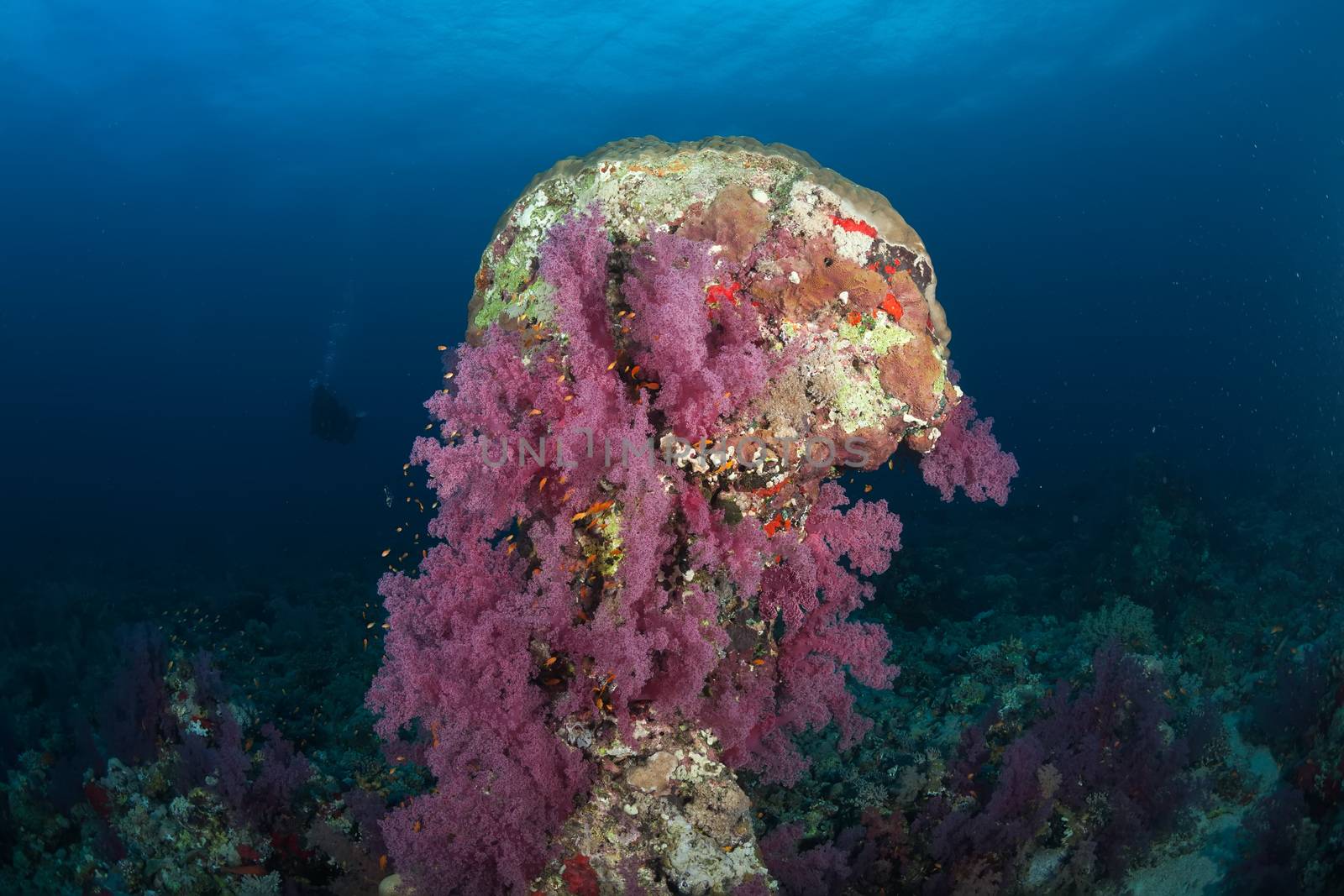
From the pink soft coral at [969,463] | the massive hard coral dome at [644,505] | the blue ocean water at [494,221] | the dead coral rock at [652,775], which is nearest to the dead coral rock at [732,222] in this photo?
the massive hard coral dome at [644,505]

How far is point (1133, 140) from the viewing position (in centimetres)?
5831

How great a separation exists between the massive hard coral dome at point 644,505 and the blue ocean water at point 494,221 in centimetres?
279

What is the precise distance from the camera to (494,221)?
148 feet

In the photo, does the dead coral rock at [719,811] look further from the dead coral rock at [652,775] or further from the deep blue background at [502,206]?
the deep blue background at [502,206]

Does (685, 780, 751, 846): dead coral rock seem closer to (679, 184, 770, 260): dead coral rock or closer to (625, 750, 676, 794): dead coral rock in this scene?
(625, 750, 676, 794): dead coral rock

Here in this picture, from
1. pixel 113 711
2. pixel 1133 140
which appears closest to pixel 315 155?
pixel 113 711

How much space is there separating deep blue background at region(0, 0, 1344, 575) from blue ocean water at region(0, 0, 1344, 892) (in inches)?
10.5

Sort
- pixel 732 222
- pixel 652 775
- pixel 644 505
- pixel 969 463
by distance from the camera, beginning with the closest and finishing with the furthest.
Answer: pixel 644 505 < pixel 652 775 < pixel 732 222 < pixel 969 463

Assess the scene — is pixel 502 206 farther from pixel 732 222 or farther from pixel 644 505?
pixel 644 505

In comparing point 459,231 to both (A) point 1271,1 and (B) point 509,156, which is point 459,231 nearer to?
(B) point 509,156

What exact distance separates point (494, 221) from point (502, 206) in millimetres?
9282

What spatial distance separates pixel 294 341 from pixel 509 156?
4029cm

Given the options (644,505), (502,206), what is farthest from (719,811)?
(502,206)

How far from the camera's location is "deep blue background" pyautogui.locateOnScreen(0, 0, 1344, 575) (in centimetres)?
3127
